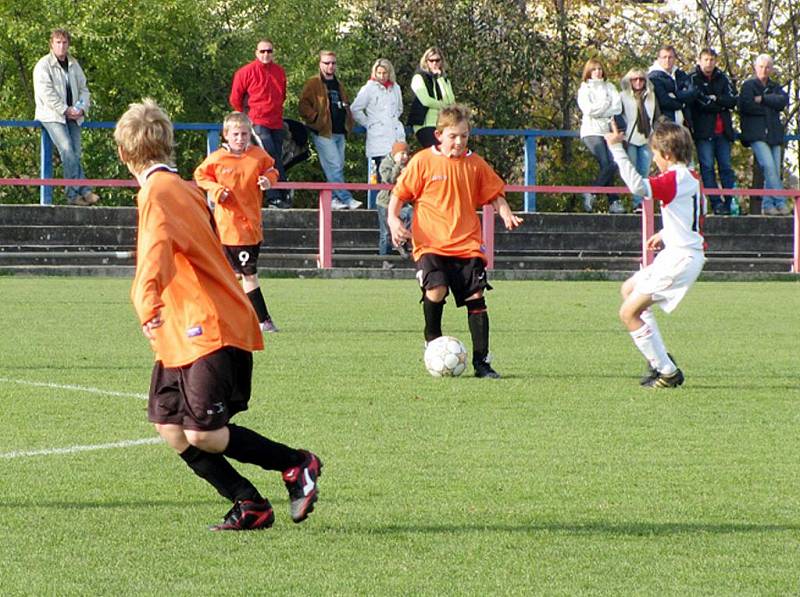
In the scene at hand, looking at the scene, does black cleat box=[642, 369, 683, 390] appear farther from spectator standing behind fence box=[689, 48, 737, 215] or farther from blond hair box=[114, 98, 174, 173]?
spectator standing behind fence box=[689, 48, 737, 215]

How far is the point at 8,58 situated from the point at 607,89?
11842mm

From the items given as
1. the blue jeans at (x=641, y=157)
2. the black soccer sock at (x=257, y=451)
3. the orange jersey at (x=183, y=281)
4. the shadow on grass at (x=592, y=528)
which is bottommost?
the shadow on grass at (x=592, y=528)

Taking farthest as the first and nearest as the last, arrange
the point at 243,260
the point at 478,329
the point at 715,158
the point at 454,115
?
the point at 715,158
the point at 243,260
the point at 478,329
the point at 454,115

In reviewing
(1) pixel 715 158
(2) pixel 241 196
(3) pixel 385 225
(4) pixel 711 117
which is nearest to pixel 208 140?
(3) pixel 385 225

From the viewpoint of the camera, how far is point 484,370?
10578 mm

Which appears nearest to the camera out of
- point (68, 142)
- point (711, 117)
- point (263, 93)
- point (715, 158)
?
point (263, 93)

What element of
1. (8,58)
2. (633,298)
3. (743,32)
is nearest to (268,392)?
(633,298)

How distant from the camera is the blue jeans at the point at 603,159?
71.7 feet

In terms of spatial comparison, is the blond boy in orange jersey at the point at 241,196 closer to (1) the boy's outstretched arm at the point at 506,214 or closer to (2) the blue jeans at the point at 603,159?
(1) the boy's outstretched arm at the point at 506,214

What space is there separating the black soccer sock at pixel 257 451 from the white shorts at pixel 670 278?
442 centimetres

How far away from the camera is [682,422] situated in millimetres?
8547

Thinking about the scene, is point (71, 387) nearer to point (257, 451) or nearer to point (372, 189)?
point (257, 451)

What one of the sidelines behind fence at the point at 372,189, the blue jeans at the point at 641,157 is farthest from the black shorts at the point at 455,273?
the blue jeans at the point at 641,157

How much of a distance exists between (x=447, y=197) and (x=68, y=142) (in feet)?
36.5
